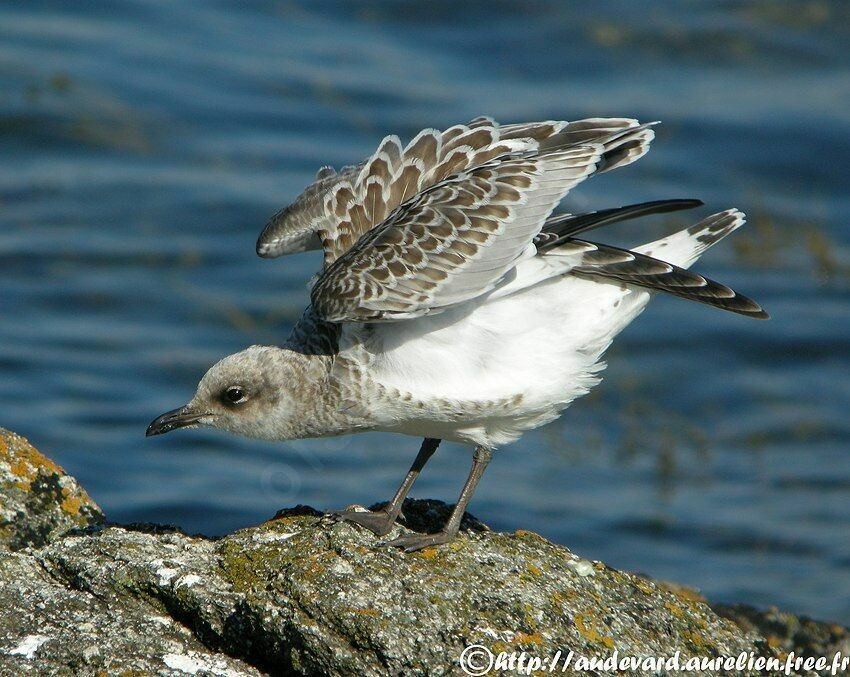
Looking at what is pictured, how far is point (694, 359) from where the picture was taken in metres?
13.8

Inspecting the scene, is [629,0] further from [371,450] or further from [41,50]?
[371,450]

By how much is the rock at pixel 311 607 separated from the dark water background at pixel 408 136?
5.23m

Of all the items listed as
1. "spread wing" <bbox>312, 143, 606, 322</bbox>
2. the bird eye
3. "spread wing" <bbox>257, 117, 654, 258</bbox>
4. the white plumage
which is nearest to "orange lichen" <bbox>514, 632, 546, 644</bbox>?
the white plumage

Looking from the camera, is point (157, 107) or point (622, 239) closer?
point (622, 239)

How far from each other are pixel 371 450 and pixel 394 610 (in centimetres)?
725

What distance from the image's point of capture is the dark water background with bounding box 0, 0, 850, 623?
Result: 11797mm

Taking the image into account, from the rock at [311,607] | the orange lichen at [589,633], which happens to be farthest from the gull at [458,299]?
the orange lichen at [589,633]

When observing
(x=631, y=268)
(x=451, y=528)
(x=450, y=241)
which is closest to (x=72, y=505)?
(x=451, y=528)

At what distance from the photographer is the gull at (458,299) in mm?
6402

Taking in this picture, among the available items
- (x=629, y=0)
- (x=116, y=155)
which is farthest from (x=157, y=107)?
(x=629, y=0)

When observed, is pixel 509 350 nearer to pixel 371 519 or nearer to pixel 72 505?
pixel 371 519

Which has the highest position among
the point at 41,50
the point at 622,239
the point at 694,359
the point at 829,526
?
the point at 41,50

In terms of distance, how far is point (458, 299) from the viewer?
634 centimetres

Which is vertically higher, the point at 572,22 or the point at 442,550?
the point at 572,22
